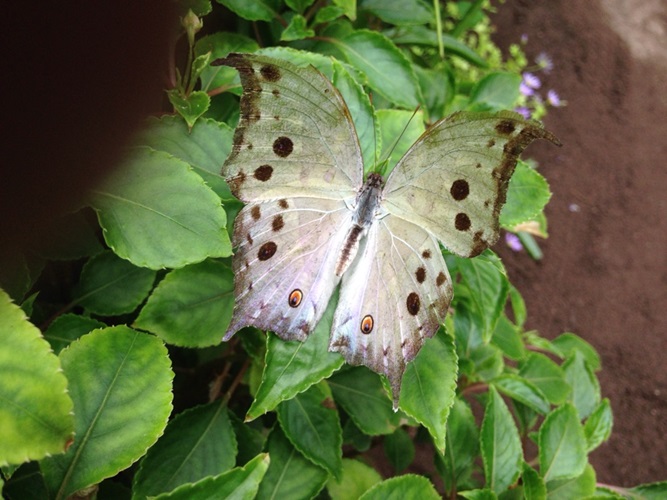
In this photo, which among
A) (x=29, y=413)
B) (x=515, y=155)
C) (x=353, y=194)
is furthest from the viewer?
(x=353, y=194)

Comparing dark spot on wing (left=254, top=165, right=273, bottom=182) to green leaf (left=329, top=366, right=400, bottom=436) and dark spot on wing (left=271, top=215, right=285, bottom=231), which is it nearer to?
dark spot on wing (left=271, top=215, right=285, bottom=231)

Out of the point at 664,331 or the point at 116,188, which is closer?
the point at 116,188

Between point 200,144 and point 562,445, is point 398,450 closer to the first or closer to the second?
point 562,445

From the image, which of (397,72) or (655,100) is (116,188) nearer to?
(397,72)

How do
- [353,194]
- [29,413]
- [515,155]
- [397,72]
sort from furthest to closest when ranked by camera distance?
[397,72] → [353,194] → [515,155] → [29,413]

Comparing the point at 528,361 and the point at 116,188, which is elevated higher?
the point at 116,188

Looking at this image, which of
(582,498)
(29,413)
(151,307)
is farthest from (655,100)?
(29,413)

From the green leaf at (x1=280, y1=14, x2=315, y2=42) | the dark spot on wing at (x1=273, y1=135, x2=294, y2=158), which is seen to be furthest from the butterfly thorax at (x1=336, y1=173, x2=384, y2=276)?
the green leaf at (x1=280, y1=14, x2=315, y2=42)

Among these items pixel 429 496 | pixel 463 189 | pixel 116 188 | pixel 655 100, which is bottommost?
pixel 655 100
